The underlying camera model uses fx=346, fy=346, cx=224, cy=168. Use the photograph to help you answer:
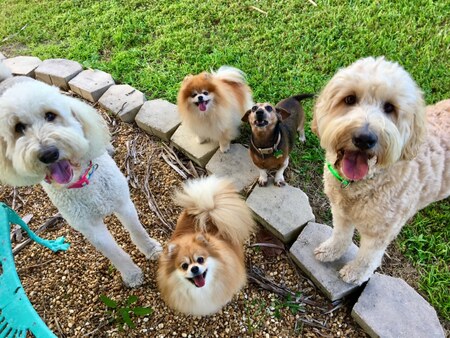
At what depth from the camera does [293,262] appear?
2820 millimetres

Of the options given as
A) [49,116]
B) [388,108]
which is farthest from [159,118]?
[388,108]

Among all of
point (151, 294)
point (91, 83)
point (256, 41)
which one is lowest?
point (151, 294)

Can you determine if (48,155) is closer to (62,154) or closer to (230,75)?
(62,154)

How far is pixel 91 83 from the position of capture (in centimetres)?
418

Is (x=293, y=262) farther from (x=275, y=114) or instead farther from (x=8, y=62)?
(x=8, y=62)

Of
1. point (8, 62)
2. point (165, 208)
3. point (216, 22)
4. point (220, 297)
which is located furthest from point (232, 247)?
point (8, 62)

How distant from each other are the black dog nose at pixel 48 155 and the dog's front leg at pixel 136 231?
0.74 m

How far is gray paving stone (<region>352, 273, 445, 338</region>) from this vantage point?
231cm

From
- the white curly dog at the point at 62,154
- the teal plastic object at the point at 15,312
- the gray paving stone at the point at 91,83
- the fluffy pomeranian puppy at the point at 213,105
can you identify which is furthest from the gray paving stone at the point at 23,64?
the teal plastic object at the point at 15,312

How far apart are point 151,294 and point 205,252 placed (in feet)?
2.76

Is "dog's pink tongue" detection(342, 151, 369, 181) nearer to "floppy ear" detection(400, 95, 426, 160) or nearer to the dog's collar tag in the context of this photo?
"floppy ear" detection(400, 95, 426, 160)

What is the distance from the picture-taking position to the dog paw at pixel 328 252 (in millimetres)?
2639

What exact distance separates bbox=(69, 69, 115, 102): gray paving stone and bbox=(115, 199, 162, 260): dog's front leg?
205 centimetres

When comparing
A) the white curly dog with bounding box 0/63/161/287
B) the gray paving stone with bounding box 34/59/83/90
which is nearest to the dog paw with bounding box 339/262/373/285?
the white curly dog with bounding box 0/63/161/287
